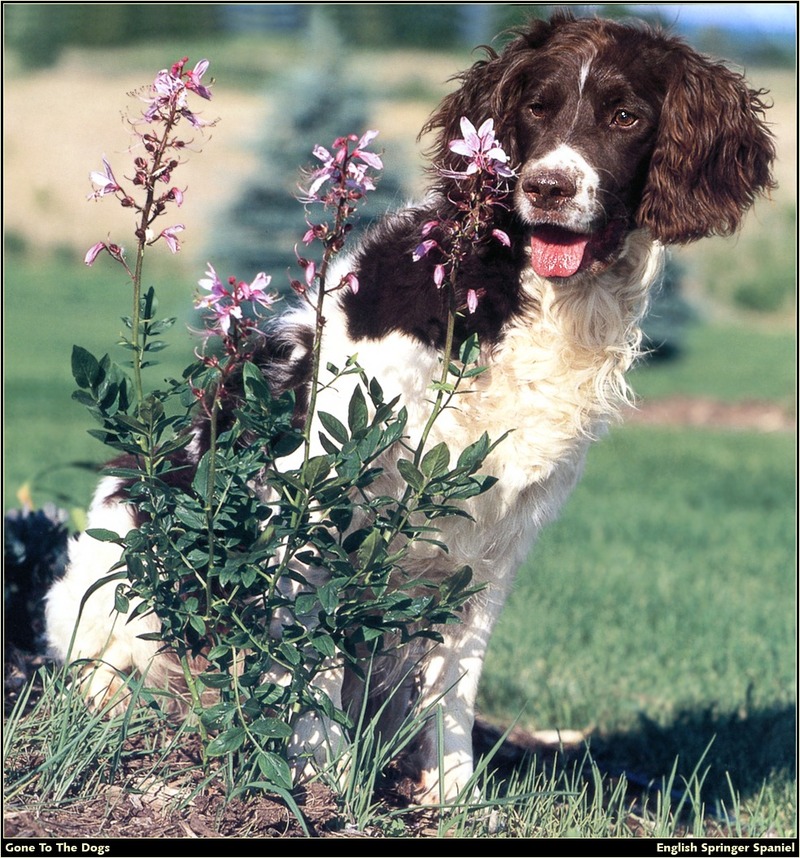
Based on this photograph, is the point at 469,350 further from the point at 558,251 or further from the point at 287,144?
the point at 287,144

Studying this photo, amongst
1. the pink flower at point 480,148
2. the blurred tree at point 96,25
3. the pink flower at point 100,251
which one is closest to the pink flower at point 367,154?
the pink flower at point 480,148

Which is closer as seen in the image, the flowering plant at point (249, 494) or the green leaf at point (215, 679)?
the flowering plant at point (249, 494)

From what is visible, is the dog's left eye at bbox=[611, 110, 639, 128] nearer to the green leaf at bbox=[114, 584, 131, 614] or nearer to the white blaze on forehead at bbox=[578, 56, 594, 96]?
the white blaze on forehead at bbox=[578, 56, 594, 96]

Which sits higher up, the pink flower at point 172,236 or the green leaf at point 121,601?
the pink flower at point 172,236

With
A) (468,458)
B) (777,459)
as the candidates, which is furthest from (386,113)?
(468,458)

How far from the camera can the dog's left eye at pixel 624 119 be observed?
3.08 meters

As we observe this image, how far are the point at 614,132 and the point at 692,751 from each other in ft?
8.30

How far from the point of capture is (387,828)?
2.96 m

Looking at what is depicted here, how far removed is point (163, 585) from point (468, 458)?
0.79 metres

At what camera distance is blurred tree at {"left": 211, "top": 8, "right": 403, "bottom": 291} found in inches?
576

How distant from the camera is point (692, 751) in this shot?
4.46 meters

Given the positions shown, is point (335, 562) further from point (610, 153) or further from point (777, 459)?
point (777, 459)

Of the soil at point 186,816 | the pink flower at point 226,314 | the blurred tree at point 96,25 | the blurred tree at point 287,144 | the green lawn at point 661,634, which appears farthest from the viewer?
the blurred tree at point 96,25

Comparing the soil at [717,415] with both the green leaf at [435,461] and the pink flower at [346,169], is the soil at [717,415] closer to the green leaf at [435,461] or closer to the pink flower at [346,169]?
the green leaf at [435,461]
